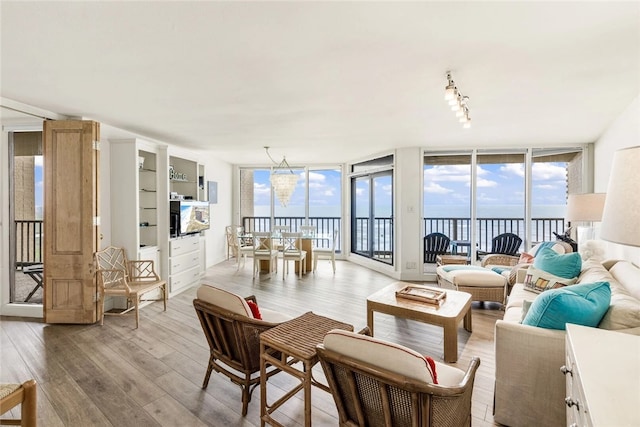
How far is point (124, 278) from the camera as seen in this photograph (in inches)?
138

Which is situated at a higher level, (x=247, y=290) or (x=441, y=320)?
(x=441, y=320)

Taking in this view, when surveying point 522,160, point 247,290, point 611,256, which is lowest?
point 247,290

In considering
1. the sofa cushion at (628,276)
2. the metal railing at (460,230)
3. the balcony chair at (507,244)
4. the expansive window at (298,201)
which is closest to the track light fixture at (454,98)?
the sofa cushion at (628,276)

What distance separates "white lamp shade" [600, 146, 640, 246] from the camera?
→ 97 cm

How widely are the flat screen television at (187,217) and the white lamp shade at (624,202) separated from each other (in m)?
4.82

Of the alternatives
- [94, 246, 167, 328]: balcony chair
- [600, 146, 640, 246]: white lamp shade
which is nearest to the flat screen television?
[94, 246, 167, 328]: balcony chair

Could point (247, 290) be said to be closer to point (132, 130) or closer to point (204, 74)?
point (132, 130)

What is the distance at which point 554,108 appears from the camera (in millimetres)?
3250

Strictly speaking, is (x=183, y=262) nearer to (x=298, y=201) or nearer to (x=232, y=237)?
(x=232, y=237)

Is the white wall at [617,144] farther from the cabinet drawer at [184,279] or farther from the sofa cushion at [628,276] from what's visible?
the cabinet drawer at [184,279]

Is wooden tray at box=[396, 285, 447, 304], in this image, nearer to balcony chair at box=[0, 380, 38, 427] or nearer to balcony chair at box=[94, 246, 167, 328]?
balcony chair at box=[0, 380, 38, 427]

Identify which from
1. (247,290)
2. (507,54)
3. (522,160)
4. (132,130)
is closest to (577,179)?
(522,160)

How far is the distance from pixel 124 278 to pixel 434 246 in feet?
15.8

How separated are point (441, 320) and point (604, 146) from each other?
381 centimetres
